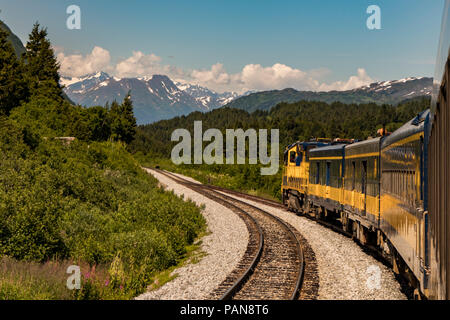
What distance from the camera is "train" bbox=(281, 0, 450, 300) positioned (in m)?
4.09

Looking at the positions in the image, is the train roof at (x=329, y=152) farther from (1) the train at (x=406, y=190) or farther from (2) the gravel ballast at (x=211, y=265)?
(2) the gravel ballast at (x=211, y=265)

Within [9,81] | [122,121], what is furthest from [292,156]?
[122,121]

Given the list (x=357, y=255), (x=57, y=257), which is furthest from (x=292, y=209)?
(x=57, y=257)

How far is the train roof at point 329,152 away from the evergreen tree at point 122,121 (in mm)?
55842

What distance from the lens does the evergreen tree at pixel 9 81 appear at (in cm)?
3092

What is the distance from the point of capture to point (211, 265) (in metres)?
11.9

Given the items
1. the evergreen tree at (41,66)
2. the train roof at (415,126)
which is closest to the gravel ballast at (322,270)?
the train roof at (415,126)

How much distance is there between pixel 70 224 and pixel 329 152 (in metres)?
10.2

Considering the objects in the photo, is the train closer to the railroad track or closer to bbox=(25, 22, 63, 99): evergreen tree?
the railroad track

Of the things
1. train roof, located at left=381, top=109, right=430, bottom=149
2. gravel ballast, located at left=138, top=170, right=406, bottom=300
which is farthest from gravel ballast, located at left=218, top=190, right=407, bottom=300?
train roof, located at left=381, top=109, right=430, bottom=149

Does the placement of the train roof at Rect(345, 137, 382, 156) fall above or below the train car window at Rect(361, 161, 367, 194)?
above

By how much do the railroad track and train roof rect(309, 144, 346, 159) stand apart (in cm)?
337
